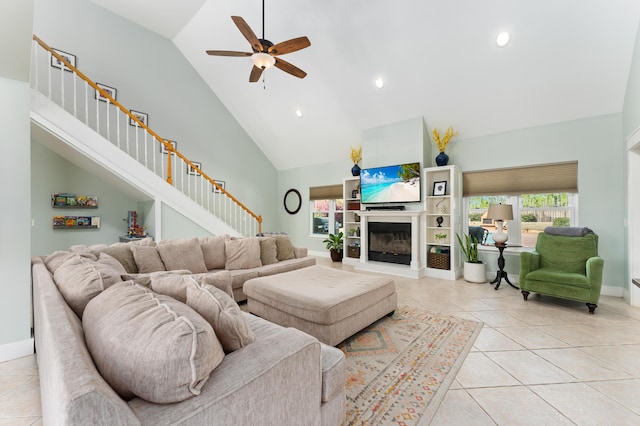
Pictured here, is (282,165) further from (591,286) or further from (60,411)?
(60,411)

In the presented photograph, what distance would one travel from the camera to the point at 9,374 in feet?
6.61

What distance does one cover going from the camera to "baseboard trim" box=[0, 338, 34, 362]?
2.18m

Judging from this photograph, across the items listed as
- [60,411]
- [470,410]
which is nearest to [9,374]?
[60,411]

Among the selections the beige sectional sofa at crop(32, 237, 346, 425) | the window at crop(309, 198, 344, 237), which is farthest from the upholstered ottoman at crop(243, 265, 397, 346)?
the window at crop(309, 198, 344, 237)

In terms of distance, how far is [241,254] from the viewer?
146 inches

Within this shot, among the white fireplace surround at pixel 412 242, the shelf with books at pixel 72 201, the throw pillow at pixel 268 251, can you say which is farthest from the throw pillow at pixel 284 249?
the shelf with books at pixel 72 201

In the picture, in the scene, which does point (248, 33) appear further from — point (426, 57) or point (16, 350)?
point (16, 350)

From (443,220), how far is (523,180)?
134cm

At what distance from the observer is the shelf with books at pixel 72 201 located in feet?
15.3

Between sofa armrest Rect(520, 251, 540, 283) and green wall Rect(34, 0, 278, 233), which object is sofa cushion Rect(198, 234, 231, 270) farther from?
sofa armrest Rect(520, 251, 540, 283)

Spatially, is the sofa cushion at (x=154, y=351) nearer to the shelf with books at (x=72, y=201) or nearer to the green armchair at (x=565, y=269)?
the green armchair at (x=565, y=269)

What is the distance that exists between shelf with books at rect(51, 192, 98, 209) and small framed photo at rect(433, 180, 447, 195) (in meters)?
6.12

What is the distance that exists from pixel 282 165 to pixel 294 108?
2.20 m

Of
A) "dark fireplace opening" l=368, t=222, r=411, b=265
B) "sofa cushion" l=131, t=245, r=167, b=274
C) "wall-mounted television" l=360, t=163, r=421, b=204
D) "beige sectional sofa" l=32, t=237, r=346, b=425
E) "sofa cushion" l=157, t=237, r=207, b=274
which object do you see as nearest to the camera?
"beige sectional sofa" l=32, t=237, r=346, b=425
